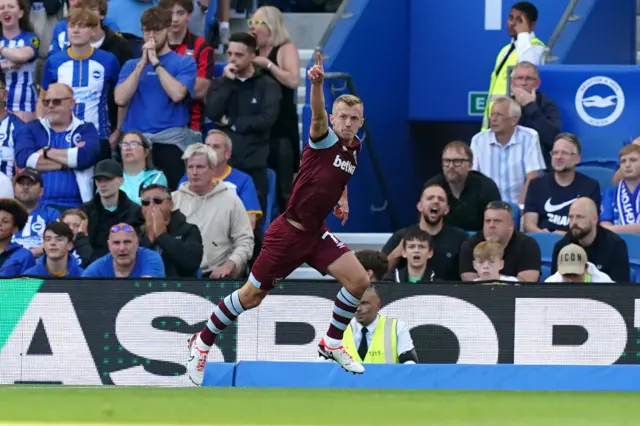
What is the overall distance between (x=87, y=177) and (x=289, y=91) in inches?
78.9

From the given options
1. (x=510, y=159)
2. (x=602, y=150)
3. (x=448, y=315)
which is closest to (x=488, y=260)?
(x=448, y=315)

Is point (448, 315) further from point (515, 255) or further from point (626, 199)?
point (626, 199)

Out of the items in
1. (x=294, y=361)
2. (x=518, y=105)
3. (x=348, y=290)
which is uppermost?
(x=518, y=105)

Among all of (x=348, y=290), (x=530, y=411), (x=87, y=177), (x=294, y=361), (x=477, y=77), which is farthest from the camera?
(x=477, y=77)

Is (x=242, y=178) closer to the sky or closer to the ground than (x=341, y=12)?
closer to the ground

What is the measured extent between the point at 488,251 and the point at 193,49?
13.0ft

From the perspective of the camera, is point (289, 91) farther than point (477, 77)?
No

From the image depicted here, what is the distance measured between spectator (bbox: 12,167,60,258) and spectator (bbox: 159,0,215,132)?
65.7 inches

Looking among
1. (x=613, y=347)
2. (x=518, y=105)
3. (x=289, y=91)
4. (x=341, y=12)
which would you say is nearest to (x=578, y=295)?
(x=613, y=347)

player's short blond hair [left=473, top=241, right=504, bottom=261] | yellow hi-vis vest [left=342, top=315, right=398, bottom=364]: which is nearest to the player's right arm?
yellow hi-vis vest [left=342, top=315, right=398, bottom=364]

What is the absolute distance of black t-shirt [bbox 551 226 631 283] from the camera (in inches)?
444

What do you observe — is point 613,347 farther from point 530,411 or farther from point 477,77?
point 477,77

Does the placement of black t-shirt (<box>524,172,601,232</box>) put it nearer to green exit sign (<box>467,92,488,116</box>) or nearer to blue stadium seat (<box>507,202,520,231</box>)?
blue stadium seat (<box>507,202,520,231</box>)

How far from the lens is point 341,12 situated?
15070mm
